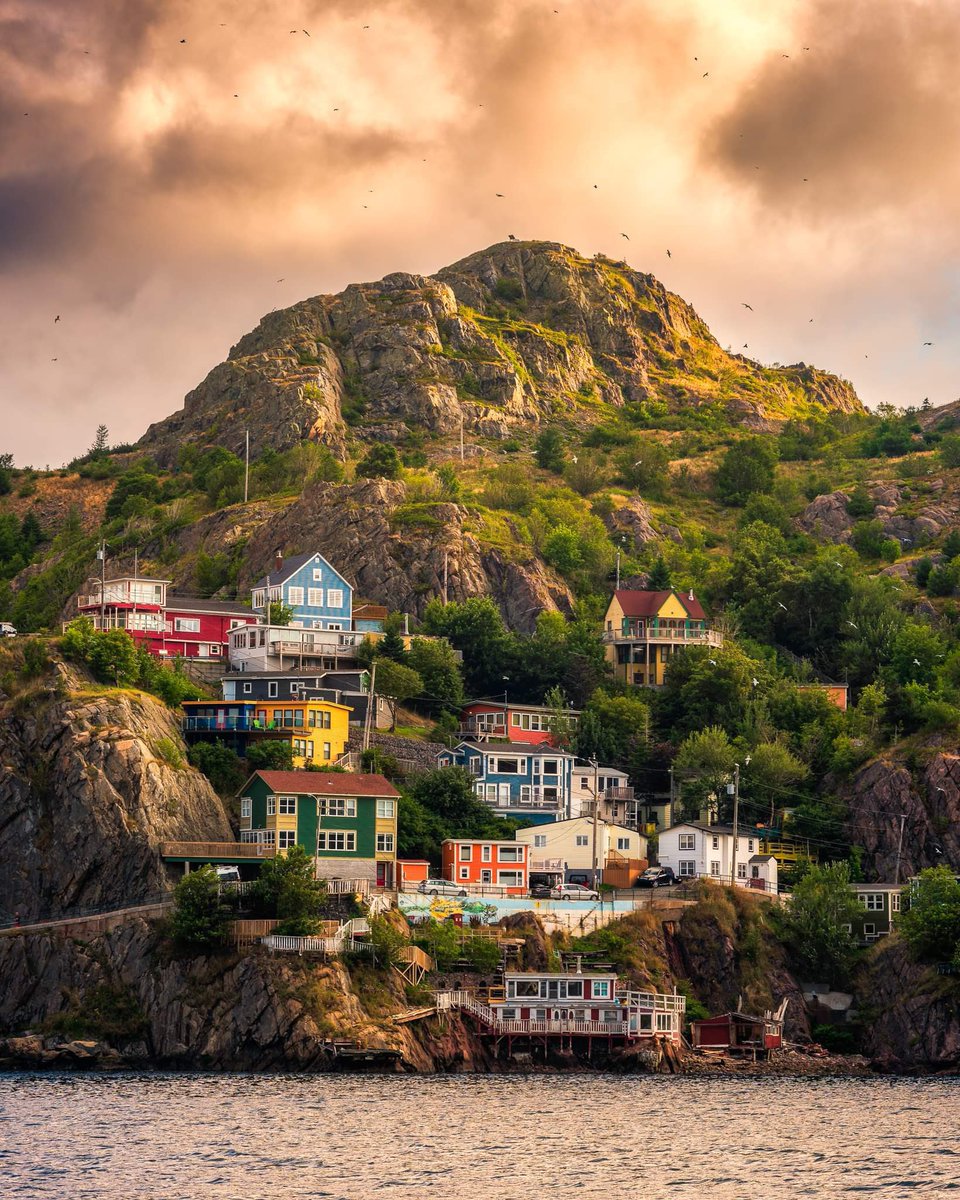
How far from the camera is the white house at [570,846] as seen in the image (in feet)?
412

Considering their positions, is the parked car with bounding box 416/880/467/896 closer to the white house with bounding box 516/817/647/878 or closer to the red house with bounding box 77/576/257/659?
the white house with bounding box 516/817/647/878

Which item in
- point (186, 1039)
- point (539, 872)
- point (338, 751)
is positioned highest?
point (338, 751)

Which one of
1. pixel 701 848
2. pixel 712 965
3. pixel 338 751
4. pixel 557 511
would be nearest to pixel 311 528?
pixel 557 511

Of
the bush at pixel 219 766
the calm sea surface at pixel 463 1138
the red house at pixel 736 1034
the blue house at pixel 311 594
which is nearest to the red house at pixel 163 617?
the blue house at pixel 311 594

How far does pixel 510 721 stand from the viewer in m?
143

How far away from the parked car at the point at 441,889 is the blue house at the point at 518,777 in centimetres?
1742

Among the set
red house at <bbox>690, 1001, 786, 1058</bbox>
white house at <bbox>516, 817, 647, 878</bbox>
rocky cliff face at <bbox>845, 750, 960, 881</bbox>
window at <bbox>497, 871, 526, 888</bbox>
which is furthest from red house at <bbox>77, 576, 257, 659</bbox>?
red house at <bbox>690, 1001, 786, 1058</bbox>

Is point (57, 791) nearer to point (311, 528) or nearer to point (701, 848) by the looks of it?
point (701, 848)

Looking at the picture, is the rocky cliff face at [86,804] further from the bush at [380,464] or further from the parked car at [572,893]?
the bush at [380,464]

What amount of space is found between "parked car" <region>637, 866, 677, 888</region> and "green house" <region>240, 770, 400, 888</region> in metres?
17.0

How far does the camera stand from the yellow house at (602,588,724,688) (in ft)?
506

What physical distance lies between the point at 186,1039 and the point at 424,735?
4128cm

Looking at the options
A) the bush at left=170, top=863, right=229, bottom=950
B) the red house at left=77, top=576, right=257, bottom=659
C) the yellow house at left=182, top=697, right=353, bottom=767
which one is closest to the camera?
the bush at left=170, top=863, right=229, bottom=950

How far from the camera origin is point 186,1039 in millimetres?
100312
